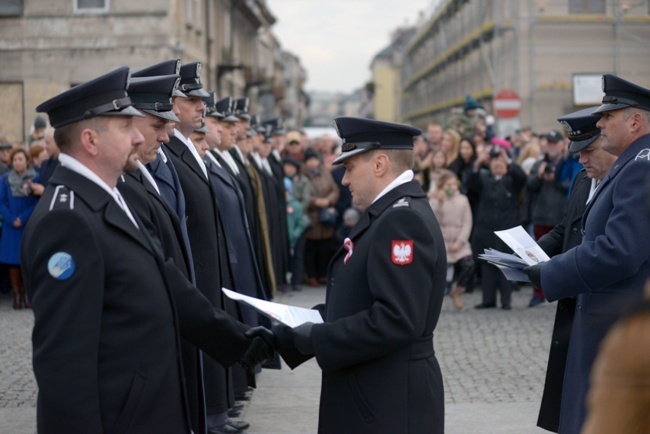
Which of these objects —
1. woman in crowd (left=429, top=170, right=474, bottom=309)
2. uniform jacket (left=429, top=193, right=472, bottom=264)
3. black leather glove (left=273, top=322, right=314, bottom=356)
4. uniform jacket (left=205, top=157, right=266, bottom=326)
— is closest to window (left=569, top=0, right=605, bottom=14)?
woman in crowd (left=429, top=170, right=474, bottom=309)

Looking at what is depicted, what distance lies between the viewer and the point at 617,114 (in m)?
5.40

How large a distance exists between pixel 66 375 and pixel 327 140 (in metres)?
16.2

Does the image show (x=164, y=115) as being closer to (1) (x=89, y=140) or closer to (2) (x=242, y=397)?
(1) (x=89, y=140)

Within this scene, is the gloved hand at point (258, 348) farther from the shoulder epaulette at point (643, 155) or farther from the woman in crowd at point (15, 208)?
the woman in crowd at point (15, 208)

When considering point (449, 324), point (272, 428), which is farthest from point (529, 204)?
point (272, 428)

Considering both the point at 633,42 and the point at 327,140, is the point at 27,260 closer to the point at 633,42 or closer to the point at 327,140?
the point at 327,140

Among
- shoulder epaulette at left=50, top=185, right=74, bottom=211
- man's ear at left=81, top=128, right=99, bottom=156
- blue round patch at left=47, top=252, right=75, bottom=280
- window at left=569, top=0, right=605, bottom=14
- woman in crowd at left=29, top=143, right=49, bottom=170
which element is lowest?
blue round patch at left=47, top=252, right=75, bottom=280

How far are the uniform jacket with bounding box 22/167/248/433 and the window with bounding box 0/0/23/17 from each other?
2416cm

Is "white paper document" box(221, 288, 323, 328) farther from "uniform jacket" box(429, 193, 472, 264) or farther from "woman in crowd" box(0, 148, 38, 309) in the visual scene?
"woman in crowd" box(0, 148, 38, 309)

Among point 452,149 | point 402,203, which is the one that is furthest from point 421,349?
point 452,149

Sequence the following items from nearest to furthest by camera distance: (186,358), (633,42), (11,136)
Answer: (186,358) < (11,136) < (633,42)

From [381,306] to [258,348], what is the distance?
74 centimetres

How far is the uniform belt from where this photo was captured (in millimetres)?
4312

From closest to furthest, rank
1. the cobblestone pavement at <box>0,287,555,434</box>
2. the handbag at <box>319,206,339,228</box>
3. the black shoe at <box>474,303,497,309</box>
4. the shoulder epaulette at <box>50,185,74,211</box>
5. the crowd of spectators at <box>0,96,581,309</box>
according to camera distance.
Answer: the shoulder epaulette at <box>50,185,74,211</box>
the cobblestone pavement at <box>0,287,555,434</box>
the crowd of spectators at <box>0,96,581,309</box>
the black shoe at <box>474,303,497,309</box>
the handbag at <box>319,206,339,228</box>
